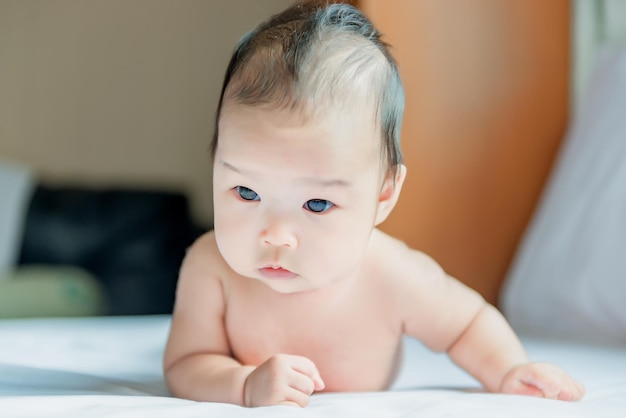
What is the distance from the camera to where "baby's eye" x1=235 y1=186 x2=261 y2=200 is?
0.71 meters

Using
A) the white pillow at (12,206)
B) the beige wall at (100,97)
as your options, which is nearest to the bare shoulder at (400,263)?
the beige wall at (100,97)

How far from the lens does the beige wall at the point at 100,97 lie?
6.93 feet

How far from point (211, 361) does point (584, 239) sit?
832 millimetres

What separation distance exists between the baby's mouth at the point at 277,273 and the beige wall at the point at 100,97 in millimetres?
1357

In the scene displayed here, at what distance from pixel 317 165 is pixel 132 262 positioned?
1.59 m

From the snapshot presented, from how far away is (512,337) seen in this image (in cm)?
89

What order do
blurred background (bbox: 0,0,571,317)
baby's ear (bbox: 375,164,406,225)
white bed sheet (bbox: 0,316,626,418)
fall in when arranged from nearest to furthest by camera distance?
white bed sheet (bbox: 0,316,626,418), baby's ear (bbox: 375,164,406,225), blurred background (bbox: 0,0,571,317)

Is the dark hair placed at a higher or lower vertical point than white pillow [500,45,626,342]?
higher

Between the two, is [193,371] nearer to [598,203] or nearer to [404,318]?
[404,318]

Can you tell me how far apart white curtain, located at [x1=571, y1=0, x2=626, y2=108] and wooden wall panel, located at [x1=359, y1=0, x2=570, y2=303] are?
0.04 meters

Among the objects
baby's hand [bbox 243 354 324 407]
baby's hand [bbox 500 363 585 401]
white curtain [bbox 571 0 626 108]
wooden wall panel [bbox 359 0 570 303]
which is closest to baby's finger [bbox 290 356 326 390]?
baby's hand [bbox 243 354 324 407]

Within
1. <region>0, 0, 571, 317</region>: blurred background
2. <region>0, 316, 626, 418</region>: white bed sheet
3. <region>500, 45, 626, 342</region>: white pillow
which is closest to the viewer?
<region>0, 316, 626, 418</region>: white bed sheet

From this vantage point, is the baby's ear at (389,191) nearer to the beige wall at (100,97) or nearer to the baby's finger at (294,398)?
the baby's finger at (294,398)

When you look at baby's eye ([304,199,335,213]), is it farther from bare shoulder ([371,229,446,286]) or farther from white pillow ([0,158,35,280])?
white pillow ([0,158,35,280])
